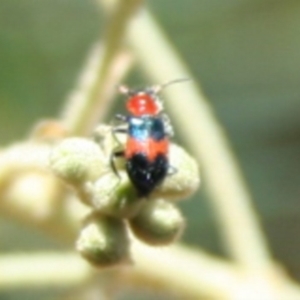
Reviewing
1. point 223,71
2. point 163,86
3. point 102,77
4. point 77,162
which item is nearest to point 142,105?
point 102,77

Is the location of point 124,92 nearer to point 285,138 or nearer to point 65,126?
point 65,126

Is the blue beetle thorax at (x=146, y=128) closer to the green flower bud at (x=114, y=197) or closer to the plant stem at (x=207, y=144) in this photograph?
the green flower bud at (x=114, y=197)

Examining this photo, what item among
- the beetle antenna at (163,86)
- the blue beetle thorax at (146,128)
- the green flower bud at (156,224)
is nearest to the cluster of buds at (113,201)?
the green flower bud at (156,224)

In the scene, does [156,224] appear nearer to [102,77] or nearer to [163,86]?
[102,77]

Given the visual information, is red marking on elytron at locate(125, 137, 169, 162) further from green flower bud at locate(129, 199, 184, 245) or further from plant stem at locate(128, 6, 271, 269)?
plant stem at locate(128, 6, 271, 269)

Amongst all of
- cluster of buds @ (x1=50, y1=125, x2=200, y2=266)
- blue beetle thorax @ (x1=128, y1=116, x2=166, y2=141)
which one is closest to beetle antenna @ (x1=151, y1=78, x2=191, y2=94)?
blue beetle thorax @ (x1=128, y1=116, x2=166, y2=141)

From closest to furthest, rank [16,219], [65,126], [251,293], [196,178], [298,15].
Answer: [196,178] < [65,126] < [16,219] < [251,293] < [298,15]

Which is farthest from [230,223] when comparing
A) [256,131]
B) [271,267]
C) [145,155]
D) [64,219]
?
[256,131]
